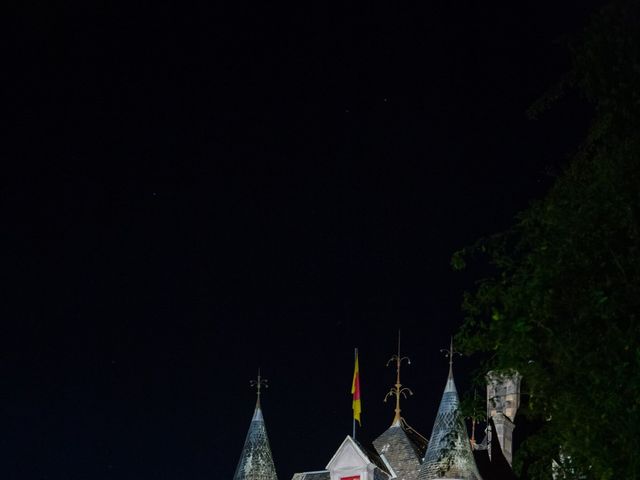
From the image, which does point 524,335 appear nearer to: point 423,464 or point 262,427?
point 423,464

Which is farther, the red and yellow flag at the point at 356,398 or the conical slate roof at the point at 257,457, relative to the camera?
the red and yellow flag at the point at 356,398

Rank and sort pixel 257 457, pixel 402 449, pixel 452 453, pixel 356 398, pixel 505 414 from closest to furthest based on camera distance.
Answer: pixel 452 453 → pixel 402 449 → pixel 257 457 → pixel 356 398 → pixel 505 414

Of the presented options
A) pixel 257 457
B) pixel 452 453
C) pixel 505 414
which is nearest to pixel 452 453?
pixel 452 453

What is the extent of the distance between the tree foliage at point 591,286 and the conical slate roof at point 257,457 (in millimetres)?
22648

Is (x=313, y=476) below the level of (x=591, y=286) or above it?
above

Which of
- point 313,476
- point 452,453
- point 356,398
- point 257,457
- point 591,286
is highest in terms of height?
point 356,398

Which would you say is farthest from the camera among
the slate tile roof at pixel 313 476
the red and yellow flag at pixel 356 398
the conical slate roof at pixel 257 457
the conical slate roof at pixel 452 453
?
the red and yellow flag at pixel 356 398

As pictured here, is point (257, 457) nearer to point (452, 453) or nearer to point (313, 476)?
point (313, 476)

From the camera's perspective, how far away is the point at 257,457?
38.9m

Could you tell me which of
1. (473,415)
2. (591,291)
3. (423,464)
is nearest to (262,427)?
(423,464)

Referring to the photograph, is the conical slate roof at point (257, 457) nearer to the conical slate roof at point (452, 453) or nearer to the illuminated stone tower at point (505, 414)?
the conical slate roof at point (452, 453)

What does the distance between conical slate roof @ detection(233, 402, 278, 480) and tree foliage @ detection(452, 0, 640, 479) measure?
22648 mm

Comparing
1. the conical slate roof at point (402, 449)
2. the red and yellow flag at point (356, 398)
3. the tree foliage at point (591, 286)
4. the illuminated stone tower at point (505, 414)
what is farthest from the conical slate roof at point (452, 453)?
the tree foliage at point (591, 286)

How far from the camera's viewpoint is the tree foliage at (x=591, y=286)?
48.5 ft
